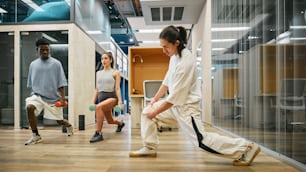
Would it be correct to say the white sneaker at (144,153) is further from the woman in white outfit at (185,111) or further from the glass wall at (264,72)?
the glass wall at (264,72)

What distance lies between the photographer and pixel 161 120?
2867 millimetres

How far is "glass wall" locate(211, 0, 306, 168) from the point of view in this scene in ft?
8.55

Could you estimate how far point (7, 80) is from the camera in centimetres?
648

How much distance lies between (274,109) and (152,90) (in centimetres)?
295

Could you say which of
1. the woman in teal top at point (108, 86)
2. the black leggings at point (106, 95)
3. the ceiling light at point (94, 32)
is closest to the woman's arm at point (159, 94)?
the woman in teal top at point (108, 86)

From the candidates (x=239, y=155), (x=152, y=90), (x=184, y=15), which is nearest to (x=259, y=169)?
(x=239, y=155)

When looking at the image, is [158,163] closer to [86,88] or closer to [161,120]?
Answer: [161,120]

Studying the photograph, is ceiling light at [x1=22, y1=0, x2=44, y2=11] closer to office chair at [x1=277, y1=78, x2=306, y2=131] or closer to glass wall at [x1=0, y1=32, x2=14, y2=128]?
glass wall at [x1=0, y1=32, x2=14, y2=128]

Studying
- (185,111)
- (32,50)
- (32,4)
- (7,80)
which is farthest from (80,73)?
(185,111)

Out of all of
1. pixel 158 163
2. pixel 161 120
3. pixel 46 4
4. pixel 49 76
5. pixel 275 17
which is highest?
pixel 46 4

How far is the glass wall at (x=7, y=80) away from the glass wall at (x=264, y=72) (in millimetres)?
4304

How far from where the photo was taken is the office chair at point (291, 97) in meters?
2.57

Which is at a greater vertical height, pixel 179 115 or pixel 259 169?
pixel 179 115

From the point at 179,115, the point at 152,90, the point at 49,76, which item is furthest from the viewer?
the point at 152,90
